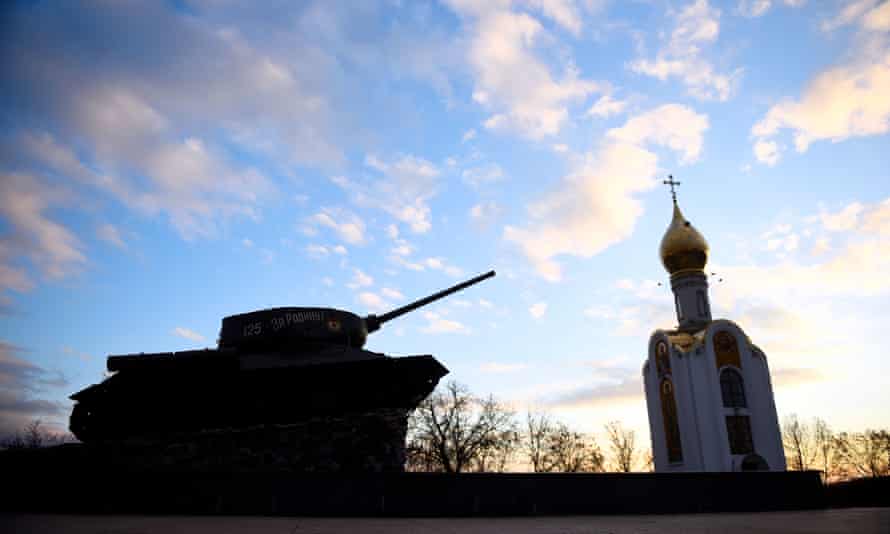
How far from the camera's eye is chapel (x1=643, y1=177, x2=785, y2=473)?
1032 inches

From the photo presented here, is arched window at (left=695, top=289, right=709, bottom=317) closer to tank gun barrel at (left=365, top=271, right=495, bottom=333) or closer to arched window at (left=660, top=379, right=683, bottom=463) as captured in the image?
arched window at (left=660, top=379, right=683, bottom=463)

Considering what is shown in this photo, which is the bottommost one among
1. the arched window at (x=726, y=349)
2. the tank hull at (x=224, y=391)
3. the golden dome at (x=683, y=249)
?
the tank hull at (x=224, y=391)

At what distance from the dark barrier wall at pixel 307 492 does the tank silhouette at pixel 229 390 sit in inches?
72.9

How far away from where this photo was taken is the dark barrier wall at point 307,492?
833 centimetres

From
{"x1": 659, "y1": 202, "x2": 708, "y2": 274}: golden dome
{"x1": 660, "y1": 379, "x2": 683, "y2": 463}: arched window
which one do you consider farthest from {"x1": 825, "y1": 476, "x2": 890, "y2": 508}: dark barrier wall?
{"x1": 659, "y1": 202, "x2": 708, "y2": 274}: golden dome

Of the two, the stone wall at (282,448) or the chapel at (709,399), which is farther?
the chapel at (709,399)

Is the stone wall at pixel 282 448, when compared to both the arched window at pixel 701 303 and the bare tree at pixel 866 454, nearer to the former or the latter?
the arched window at pixel 701 303

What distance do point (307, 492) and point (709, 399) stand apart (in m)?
23.1

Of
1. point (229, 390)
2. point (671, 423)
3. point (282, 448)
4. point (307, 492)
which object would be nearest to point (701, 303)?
point (671, 423)

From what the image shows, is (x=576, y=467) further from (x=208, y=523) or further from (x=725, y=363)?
(x=208, y=523)

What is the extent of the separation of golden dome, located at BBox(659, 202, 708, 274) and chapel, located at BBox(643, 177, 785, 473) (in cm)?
198

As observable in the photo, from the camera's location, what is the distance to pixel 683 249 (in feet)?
101

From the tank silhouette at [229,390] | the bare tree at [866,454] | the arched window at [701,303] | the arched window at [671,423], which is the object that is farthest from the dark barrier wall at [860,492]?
the bare tree at [866,454]

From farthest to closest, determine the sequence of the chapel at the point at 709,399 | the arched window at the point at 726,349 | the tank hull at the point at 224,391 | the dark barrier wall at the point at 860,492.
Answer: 1. the arched window at the point at 726,349
2. the chapel at the point at 709,399
3. the dark barrier wall at the point at 860,492
4. the tank hull at the point at 224,391
